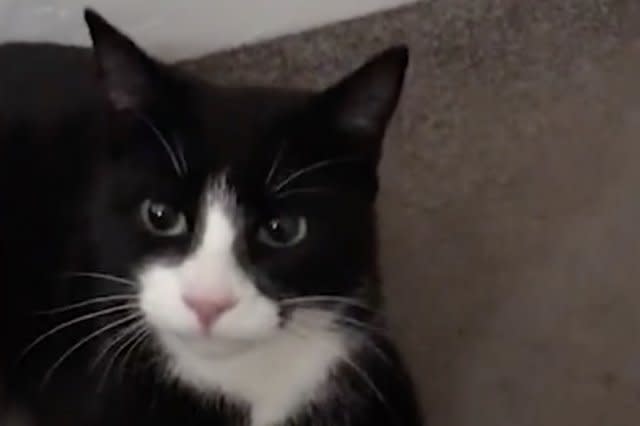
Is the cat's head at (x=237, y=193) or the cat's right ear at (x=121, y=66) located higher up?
the cat's right ear at (x=121, y=66)

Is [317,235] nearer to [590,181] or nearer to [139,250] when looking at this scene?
[139,250]

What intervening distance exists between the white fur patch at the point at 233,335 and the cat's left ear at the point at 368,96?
0.37 feet

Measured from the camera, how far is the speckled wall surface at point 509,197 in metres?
1.48

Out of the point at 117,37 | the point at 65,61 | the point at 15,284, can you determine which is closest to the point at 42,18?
the point at 65,61

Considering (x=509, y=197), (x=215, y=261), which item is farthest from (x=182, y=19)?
(x=215, y=261)

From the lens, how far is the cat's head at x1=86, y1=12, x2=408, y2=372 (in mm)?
1130

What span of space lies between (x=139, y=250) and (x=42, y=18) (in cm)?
60

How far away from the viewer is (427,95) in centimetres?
172

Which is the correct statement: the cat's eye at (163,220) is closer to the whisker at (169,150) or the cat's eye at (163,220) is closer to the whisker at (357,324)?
the whisker at (169,150)

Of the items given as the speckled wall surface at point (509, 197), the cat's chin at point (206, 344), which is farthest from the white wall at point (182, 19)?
the cat's chin at point (206, 344)

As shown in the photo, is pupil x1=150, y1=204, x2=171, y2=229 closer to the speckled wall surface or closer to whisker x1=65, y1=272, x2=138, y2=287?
whisker x1=65, y1=272, x2=138, y2=287

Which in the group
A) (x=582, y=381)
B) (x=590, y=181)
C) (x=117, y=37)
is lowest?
(x=582, y=381)

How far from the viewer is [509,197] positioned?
1.63 m

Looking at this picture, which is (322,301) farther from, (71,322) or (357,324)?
(71,322)
